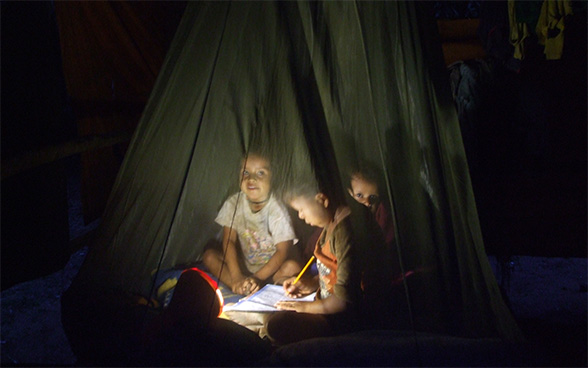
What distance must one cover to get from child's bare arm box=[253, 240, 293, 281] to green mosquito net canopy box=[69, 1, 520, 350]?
0.06 m

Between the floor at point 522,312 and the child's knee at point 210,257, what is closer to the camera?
the child's knee at point 210,257

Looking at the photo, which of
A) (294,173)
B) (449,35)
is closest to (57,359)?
(294,173)

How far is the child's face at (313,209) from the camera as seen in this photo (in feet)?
6.23

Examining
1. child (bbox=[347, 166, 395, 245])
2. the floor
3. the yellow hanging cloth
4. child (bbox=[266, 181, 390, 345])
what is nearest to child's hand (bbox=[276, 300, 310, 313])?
child (bbox=[266, 181, 390, 345])

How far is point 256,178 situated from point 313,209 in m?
0.25

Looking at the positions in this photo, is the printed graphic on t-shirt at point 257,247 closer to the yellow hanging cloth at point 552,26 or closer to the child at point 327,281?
the child at point 327,281

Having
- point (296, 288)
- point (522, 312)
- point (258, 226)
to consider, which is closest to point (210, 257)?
point (258, 226)

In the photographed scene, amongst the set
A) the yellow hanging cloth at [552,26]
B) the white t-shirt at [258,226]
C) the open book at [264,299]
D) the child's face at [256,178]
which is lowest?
the open book at [264,299]

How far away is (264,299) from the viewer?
1964 mm

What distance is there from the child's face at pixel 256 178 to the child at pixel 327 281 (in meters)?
0.10

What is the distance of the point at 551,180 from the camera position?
3.07m

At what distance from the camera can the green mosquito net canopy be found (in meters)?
1.89

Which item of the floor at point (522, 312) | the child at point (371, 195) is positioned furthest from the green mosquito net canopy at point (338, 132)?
the floor at point (522, 312)

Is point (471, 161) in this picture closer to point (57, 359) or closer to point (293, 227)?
point (293, 227)
